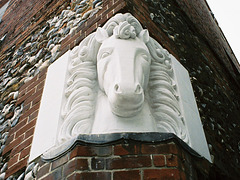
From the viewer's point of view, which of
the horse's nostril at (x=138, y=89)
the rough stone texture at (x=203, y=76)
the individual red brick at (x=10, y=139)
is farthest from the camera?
the rough stone texture at (x=203, y=76)

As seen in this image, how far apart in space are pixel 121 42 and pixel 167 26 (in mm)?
1633

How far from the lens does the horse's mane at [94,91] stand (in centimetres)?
206

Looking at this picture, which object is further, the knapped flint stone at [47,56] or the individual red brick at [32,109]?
the knapped flint stone at [47,56]

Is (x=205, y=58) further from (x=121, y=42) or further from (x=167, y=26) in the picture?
(x=121, y=42)

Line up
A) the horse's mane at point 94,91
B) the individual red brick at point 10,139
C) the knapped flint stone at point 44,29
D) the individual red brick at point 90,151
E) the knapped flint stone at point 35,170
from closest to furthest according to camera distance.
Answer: the individual red brick at point 90,151, the horse's mane at point 94,91, the knapped flint stone at point 35,170, the individual red brick at point 10,139, the knapped flint stone at point 44,29

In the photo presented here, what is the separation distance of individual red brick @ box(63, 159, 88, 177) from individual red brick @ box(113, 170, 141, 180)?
0.19 m

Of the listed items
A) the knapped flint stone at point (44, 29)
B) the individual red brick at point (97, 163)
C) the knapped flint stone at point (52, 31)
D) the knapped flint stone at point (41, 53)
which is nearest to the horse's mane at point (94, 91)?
the individual red brick at point (97, 163)

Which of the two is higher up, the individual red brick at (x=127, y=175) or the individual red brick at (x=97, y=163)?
the individual red brick at (x=97, y=163)

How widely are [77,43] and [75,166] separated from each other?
153cm

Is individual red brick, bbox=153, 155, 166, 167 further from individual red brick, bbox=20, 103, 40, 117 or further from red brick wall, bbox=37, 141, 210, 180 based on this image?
individual red brick, bbox=20, 103, 40, 117

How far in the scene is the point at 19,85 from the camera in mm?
3488

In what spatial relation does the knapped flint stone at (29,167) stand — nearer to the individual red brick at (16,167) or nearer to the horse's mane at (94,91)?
the individual red brick at (16,167)

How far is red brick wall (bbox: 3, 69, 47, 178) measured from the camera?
2.50 metres

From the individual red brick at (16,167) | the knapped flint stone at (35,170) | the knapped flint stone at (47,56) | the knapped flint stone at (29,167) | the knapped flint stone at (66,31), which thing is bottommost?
the knapped flint stone at (35,170)
